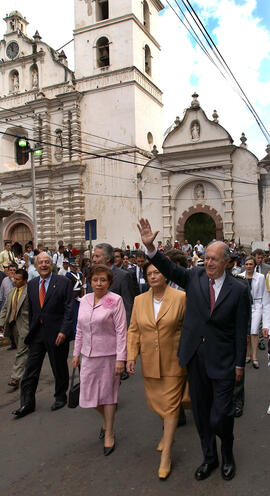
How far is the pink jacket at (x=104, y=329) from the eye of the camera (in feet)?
13.6

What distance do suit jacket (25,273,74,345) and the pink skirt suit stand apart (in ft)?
3.91

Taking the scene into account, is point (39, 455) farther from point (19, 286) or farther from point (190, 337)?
point (19, 286)

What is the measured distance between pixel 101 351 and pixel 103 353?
0.03 m

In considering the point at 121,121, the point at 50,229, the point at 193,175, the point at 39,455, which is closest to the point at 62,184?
the point at 50,229

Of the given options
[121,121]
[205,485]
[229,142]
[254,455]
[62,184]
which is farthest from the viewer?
[62,184]

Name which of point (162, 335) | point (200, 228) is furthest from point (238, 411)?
point (200, 228)

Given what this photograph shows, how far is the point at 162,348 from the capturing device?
382 cm

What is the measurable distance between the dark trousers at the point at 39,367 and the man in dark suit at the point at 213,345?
7.62ft

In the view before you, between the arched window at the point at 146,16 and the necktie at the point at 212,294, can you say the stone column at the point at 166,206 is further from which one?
the necktie at the point at 212,294

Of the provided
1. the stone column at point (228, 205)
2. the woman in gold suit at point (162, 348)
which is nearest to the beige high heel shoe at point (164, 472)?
the woman in gold suit at point (162, 348)

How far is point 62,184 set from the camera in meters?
28.3

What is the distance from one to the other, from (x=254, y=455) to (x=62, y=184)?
84.8 feet

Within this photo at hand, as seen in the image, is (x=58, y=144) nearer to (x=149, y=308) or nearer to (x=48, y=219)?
(x=48, y=219)

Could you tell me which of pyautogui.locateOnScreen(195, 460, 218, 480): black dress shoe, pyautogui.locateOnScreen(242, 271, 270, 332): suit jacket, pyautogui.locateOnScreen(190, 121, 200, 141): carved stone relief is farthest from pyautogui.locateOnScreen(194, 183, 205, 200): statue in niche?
pyautogui.locateOnScreen(195, 460, 218, 480): black dress shoe
